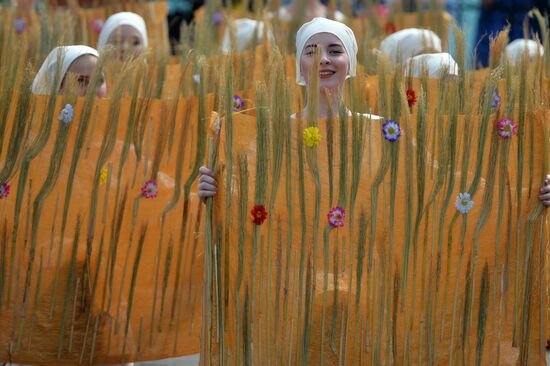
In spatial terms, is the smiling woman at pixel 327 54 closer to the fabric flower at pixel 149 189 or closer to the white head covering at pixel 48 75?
the fabric flower at pixel 149 189

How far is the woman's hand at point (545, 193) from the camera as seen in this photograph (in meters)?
3.24

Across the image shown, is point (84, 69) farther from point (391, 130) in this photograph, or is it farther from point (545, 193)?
point (545, 193)

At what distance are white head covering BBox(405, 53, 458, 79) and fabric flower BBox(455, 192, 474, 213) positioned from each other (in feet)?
1.76

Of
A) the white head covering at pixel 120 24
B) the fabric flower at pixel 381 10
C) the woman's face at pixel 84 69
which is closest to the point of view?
the woman's face at pixel 84 69

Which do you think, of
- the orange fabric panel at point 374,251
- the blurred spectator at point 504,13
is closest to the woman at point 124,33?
the orange fabric panel at point 374,251

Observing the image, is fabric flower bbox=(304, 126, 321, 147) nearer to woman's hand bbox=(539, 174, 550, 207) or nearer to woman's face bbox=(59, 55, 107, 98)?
woman's hand bbox=(539, 174, 550, 207)

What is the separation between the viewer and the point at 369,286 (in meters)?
3.20

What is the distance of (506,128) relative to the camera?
10.6 feet

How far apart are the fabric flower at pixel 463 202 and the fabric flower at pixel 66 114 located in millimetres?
1333

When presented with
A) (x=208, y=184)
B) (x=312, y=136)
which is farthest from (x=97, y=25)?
Result: (x=312, y=136)

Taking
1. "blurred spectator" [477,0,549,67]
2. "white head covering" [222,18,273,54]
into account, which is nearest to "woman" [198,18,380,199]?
"white head covering" [222,18,273,54]

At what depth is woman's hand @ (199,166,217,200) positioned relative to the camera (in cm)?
323

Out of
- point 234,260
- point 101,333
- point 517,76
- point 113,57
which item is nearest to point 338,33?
point 517,76

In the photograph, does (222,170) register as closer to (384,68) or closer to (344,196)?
(344,196)
